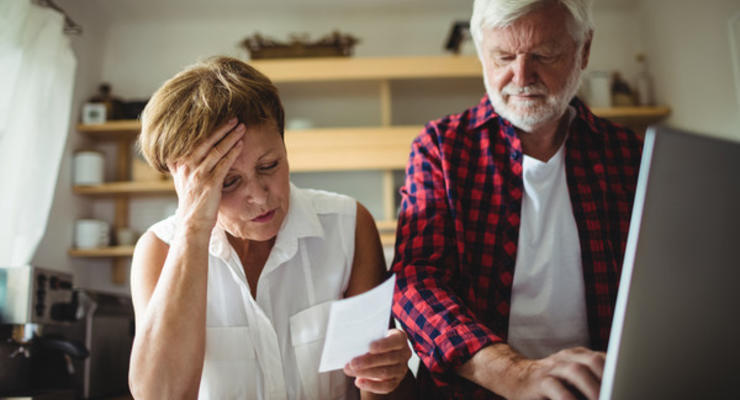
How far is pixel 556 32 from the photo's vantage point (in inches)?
44.2

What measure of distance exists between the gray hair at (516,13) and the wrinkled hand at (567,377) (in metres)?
0.69

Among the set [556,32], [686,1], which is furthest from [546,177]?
[686,1]

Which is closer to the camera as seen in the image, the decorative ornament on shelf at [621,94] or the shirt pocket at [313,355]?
the shirt pocket at [313,355]

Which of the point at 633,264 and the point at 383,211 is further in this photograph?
the point at 383,211

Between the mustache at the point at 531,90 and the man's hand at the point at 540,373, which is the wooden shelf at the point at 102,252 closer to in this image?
the mustache at the point at 531,90

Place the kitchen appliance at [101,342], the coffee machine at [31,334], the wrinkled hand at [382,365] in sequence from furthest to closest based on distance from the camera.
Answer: the kitchen appliance at [101,342]
the coffee machine at [31,334]
the wrinkled hand at [382,365]

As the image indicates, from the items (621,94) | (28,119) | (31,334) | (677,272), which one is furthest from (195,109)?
(621,94)

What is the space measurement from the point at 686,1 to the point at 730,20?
547 mm

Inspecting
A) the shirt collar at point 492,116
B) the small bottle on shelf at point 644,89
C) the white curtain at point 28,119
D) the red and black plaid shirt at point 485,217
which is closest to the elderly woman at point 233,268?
the red and black plaid shirt at point 485,217

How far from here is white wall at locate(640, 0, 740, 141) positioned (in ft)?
8.56

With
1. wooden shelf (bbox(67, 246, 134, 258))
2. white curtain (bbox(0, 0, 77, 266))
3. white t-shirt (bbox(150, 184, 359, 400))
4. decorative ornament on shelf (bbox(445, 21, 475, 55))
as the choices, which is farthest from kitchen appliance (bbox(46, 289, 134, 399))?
decorative ornament on shelf (bbox(445, 21, 475, 55))

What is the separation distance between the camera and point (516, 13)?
43.2 inches

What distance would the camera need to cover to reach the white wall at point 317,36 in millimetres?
3492

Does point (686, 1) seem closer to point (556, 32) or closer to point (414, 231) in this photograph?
point (556, 32)
